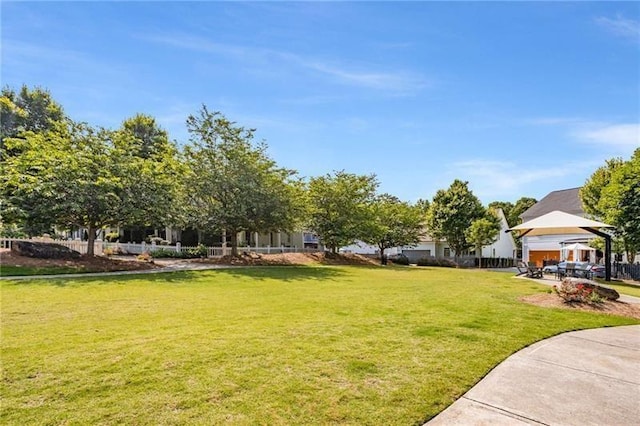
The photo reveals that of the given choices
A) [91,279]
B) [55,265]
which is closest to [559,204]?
[91,279]

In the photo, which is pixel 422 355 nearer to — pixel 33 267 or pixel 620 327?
pixel 620 327

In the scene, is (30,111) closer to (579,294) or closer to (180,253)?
(180,253)

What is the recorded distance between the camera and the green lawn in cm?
338

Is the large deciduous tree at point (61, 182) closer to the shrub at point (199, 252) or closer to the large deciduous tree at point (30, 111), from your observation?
the shrub at point (199, 252)

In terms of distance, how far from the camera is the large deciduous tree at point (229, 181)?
2045cm

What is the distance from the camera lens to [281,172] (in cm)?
2220

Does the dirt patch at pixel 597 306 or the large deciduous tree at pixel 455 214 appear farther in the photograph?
the large deciduous tree at pixel 455 214

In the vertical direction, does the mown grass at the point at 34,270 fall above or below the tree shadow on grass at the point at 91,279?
above

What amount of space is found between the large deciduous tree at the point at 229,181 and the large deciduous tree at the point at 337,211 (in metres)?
5.06

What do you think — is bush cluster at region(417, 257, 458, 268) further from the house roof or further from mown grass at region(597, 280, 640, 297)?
mown grass at region(597, 280, 640, 297)

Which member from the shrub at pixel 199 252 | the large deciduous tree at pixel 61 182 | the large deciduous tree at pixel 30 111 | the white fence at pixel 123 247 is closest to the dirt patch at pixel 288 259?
the shrub at pixel 199 252

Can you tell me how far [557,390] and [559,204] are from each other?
41.0 m

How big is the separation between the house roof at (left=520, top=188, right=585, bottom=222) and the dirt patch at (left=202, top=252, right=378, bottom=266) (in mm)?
20648

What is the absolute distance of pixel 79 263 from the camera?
15680 millimetres
